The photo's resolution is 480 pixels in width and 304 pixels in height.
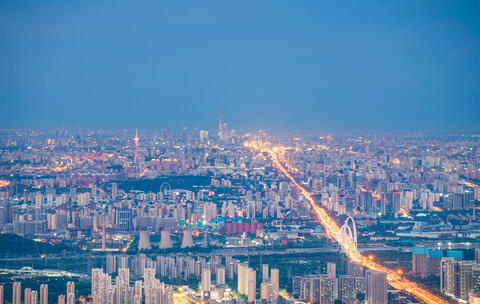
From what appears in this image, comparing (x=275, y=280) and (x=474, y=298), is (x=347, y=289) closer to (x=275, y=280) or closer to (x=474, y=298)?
(x=275, y=280)

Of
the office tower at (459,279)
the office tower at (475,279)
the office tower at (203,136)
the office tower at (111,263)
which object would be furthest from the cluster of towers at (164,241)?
the office tower at (203,136)

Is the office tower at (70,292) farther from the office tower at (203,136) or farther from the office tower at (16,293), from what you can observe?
the office tower at (203,136)

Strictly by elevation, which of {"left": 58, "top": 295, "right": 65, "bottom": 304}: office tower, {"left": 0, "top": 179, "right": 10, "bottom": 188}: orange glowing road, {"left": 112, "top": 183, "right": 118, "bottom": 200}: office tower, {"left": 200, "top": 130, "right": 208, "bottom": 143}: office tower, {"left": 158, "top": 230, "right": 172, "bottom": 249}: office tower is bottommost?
{"left": 58, "top": 295, "right": 65, "bottom": 304}: office tower

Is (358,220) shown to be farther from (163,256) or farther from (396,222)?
(163,256)

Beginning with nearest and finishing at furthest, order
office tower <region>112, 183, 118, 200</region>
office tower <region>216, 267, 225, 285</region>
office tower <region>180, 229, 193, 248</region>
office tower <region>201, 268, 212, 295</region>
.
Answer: office tower <region>201, 268, 212, 295</region> → office tower <region>216, 267, 225, 285</region> → office tower <region>180, 229, 193, 248</region> → office tower <region>112, 183, 118, 200</region>

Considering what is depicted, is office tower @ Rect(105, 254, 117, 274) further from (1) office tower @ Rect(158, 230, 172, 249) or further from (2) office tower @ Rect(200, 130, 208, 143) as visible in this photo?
(2) office tower @ Rect(200, 130, 208, 143)

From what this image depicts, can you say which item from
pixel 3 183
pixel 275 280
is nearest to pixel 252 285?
pixel 275 280

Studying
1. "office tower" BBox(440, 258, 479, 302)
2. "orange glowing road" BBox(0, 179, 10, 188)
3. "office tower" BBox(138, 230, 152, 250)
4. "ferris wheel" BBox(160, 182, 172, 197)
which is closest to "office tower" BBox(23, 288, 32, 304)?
"office tower" BBox(138, 230, 152, 250)
